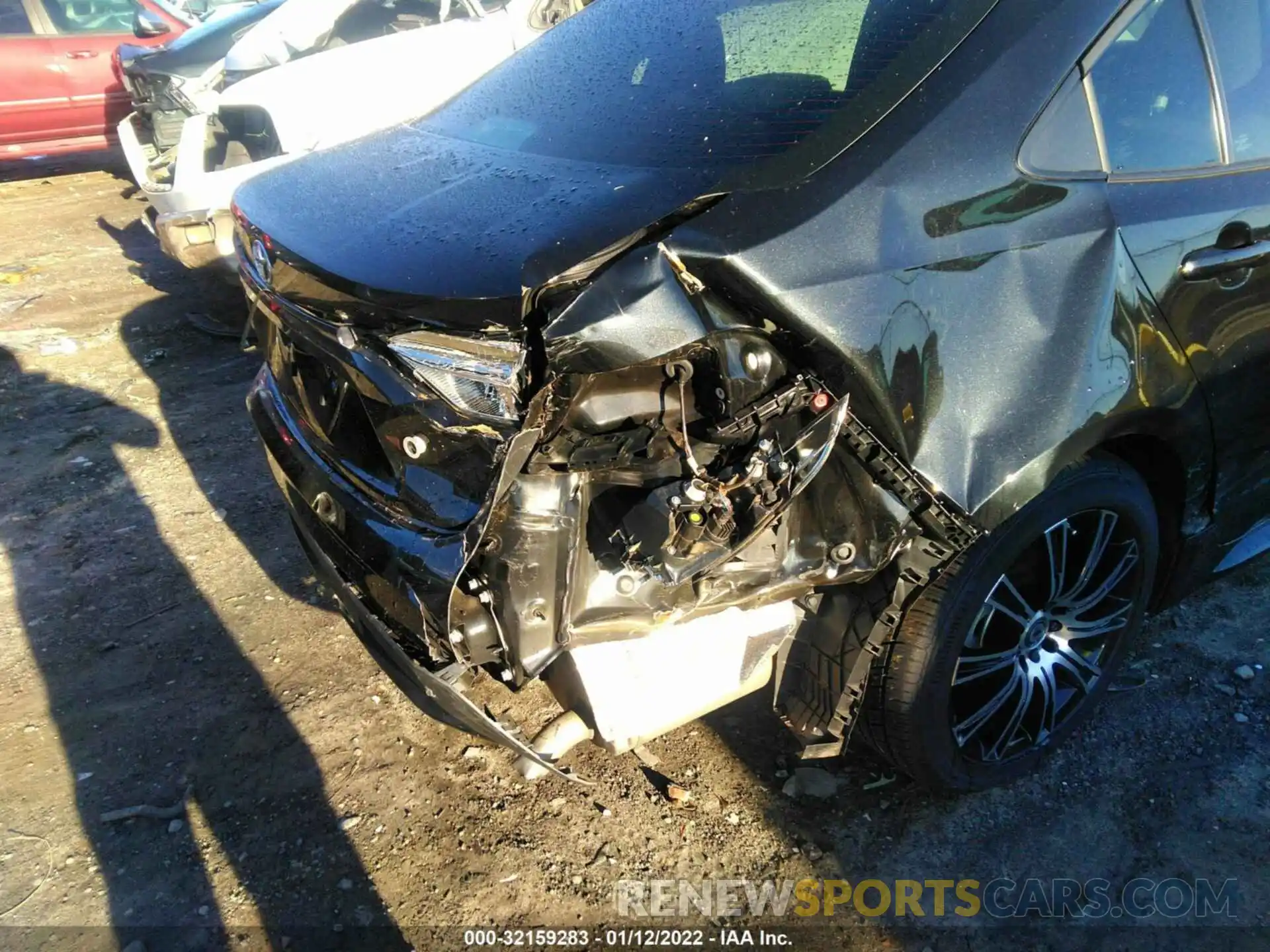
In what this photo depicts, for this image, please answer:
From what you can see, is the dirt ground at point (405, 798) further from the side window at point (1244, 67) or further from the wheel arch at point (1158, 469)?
the side window at point (1244, 67)

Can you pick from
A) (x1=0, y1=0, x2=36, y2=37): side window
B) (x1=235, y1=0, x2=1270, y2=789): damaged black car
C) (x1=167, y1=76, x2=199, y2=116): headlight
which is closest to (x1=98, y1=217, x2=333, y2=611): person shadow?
(x1=167, y1=76, x2=199, y2=116): headlight

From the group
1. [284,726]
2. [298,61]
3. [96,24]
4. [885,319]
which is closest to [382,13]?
[298,61]

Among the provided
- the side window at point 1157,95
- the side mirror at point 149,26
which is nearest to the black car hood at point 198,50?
the side mirror at point 149,26

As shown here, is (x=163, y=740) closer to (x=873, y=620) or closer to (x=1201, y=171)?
(x=873, y=620)

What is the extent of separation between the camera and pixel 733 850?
2.36m

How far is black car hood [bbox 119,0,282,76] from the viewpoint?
6.48 m

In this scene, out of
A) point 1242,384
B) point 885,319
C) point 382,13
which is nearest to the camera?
point 885,319

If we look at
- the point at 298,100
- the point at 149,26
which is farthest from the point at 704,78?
the point at 149,26

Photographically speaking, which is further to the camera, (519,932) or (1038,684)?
(1038,684)

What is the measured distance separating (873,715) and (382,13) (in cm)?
609

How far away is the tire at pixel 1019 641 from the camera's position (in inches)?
81.4

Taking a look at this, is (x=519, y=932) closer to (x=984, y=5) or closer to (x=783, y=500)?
(x=783, y=500)

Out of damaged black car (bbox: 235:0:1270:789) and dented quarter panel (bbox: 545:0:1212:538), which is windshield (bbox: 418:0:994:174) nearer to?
damaged black car (bbox: 235:0:1270:789)

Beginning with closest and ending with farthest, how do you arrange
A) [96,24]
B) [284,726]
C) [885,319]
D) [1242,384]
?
1. [885,319]
2. [1242,384]
3. [284,726]
4. [96,24]
